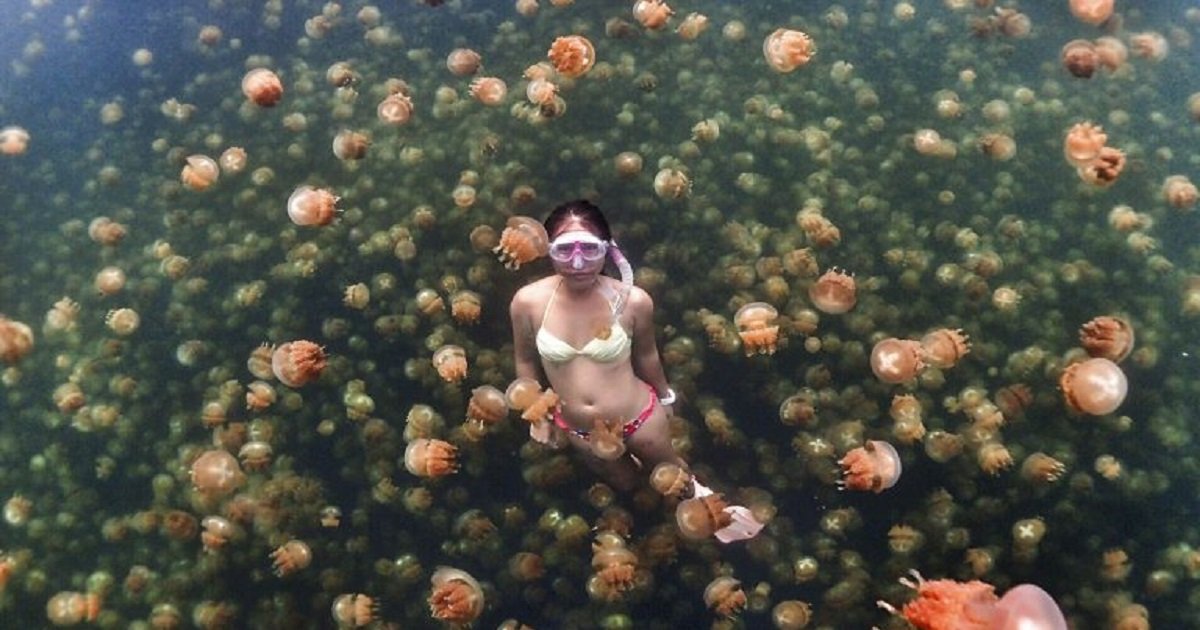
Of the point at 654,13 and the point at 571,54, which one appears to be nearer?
the point at 571,54

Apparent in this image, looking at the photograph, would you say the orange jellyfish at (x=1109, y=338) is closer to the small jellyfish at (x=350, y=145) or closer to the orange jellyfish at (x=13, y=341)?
the small jellyfish at (x=350, y=145)

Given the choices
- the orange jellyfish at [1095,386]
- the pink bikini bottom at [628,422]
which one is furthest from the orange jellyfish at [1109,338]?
the pink bikini bottom at [628,422]

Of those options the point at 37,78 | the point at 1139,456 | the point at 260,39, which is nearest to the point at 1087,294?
the point at 1139,456

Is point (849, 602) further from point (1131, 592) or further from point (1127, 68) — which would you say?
point (1127, 68)

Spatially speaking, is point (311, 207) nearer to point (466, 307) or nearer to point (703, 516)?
point (466, 307)

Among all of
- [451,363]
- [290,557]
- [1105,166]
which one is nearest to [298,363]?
[451,363]

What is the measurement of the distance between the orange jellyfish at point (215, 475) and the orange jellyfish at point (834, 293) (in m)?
4.13

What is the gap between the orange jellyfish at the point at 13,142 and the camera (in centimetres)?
727

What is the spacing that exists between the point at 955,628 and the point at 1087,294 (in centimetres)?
325

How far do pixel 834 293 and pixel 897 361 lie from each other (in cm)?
63

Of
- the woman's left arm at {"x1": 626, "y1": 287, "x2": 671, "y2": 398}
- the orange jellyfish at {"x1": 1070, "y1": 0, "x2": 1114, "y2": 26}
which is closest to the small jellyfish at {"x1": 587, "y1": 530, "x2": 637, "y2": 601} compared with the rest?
the woman's left arm at {"x1": 626, "y1": 287, "x2": 671, "y2": 398}

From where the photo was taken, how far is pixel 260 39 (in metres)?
8.08

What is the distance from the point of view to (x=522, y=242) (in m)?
5.50

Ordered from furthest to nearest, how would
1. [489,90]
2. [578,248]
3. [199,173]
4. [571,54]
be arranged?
[489,90], [199,173], [571,54], [578,248]
